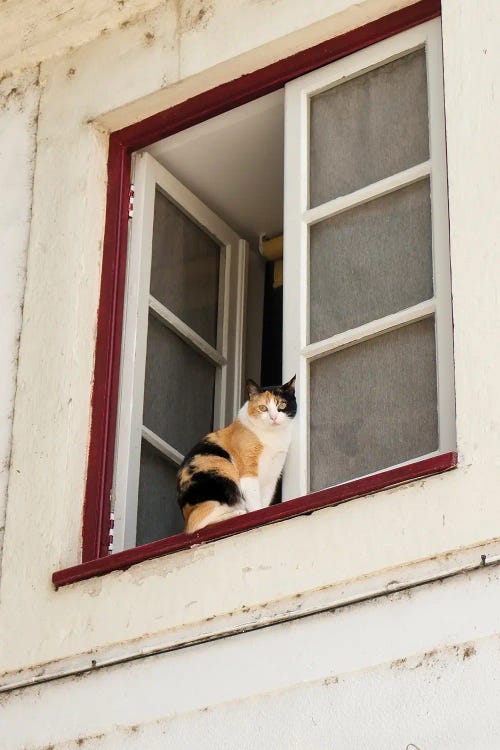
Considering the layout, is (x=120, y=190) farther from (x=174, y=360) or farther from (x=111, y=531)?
(x=111, y=531)

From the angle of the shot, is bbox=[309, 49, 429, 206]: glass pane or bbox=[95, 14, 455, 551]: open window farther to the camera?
bbox=[309, 49, 429, 206]: glass pane

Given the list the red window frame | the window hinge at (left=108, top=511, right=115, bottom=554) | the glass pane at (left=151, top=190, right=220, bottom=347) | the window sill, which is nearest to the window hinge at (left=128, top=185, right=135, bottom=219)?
the red window frame

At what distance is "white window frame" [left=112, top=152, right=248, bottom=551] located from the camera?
5.75 metres

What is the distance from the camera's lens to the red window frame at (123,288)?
201 inches

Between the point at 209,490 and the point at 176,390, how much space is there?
0.79 metres

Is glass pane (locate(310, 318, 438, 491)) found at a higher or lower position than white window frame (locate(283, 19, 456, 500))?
lower

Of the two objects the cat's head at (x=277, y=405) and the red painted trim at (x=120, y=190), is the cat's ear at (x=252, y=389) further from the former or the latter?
the red painted trim at (x=120, y=190)

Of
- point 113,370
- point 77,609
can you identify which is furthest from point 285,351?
point 77,609

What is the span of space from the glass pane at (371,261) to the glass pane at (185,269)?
2.62 feet

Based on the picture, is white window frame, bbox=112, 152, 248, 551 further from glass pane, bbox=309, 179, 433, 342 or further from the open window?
A: glass pane, bbox=309, 179, 433, 342

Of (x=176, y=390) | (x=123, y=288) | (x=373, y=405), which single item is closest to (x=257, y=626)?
(x=373, y=405)

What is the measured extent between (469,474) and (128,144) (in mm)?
2234

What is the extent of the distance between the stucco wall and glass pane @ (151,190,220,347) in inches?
12.5

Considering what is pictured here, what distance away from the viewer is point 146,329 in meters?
6.04
